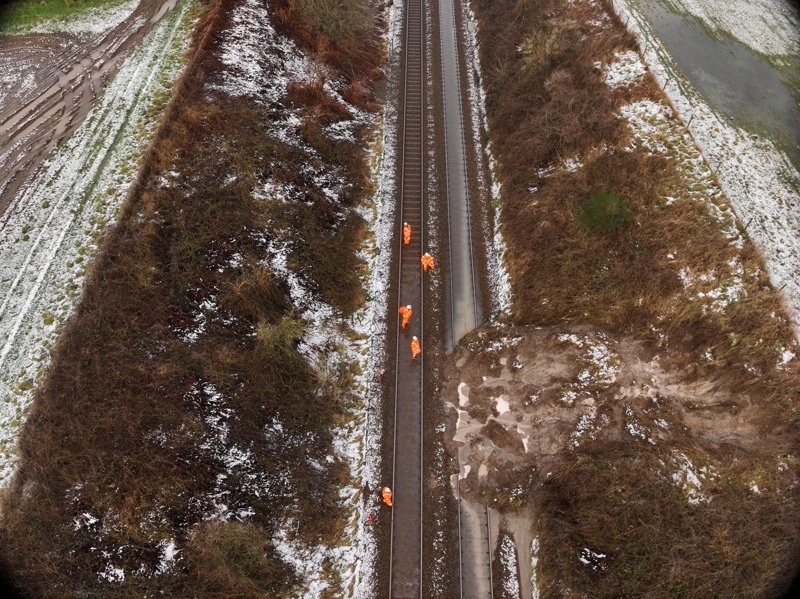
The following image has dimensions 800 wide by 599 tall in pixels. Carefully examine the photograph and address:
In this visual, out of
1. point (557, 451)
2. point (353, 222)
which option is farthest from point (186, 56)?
point (557, 451)

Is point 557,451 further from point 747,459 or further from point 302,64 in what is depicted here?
point 302,64

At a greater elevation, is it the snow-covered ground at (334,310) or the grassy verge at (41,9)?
the grassy verge at (41,9)

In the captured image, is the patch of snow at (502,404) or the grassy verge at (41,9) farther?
the grassy verge at (41,9)

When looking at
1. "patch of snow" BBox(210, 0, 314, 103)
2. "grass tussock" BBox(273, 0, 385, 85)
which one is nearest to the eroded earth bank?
"grass tussock" BBox(273, 0, 385, 85)

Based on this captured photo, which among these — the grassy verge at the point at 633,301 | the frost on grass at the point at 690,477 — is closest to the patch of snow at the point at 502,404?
the grassy verge at the point at 633,301

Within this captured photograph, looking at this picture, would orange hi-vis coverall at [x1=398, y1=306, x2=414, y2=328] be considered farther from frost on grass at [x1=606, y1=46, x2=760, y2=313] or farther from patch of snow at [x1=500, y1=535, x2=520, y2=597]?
frost on grass at [x1=606, y1=46, x2=760, y2=313]

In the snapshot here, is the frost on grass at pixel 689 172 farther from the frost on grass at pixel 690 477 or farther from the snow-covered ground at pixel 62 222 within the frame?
the snow-covered ground at pixel 62 222
